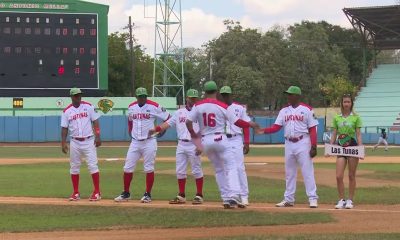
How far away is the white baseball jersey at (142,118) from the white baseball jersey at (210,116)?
175 centimetres

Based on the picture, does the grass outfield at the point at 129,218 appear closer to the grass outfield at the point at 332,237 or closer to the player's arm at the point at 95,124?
the grass outfield at the point at 332,237

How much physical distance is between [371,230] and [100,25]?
3513 centimetres

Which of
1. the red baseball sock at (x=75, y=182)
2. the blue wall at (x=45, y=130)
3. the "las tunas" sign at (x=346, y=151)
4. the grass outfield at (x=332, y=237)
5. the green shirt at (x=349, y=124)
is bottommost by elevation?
the blue wall at (x=45, y=130)

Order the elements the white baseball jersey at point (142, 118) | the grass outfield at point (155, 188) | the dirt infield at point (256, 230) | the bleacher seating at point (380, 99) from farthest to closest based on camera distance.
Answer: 1. the bleacher seating at point (380, 99)
2. the grass outfield at point (155, 188)
3. the white baseball jersey at point (142, 118)
4. the dirt infield at point (256, 230)

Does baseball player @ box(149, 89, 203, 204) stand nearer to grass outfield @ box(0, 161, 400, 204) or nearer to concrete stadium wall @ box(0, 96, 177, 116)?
grass outfield @ box(0, 161, 400, 204)

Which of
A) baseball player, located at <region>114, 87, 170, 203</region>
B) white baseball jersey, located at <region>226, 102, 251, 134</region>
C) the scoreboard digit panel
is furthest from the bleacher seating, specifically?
baseball player, located at <region>114, 87, 170, 203</region>

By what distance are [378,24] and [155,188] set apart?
44.1 metres

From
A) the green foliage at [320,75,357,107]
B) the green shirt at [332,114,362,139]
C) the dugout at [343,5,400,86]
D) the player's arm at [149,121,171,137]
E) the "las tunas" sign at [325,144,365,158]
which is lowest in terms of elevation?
the "las tunas" sign at [325,144,365,158]

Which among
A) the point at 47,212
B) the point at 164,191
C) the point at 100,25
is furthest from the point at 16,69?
the point at 47,212

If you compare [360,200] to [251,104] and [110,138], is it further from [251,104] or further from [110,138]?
[251,104]

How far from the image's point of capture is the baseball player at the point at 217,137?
408 inches

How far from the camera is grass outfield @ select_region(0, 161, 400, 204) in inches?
511

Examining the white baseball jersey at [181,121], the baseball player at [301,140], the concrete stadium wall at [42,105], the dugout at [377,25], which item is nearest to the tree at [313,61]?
the dugout at [377,25]

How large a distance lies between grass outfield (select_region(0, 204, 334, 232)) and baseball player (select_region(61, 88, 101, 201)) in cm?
133
